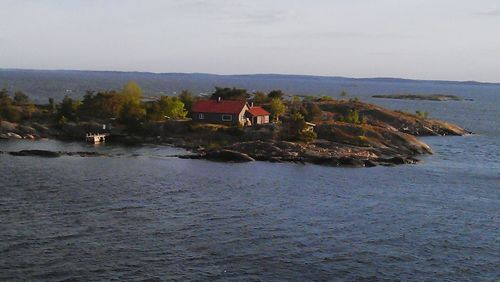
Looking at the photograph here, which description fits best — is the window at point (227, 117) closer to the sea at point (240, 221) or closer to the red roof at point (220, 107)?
the red roof at point (220, 107)

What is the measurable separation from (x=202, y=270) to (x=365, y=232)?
15.7m

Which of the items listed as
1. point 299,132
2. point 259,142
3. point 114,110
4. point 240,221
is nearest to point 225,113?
point 259,142

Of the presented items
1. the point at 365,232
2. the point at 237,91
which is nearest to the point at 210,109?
the point at 237,91

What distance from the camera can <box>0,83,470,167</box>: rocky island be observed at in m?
80.1

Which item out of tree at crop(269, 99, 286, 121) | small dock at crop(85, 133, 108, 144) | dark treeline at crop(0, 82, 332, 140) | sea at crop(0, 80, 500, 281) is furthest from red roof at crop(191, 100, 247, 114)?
sea at crop(0, 80, 500, 281)

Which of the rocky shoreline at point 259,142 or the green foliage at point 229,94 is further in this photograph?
the green foliage at point 229,94

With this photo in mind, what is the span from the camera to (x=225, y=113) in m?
94.9

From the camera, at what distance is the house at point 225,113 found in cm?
9488

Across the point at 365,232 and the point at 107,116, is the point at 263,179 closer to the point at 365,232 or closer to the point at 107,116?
the point at 365,232

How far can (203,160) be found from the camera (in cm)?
7606

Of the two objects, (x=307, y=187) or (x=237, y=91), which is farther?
(x=237, y=91)

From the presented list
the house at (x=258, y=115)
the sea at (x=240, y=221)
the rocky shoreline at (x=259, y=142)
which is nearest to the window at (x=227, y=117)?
the rocky shoreline at (x=259, y=142)

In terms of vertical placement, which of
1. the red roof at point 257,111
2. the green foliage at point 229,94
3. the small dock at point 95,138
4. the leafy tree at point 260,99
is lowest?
the small dock at point 95,138

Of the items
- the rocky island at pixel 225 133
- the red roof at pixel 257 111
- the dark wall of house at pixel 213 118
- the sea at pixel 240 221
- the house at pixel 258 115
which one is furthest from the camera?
the red roof at pixel 257 111
